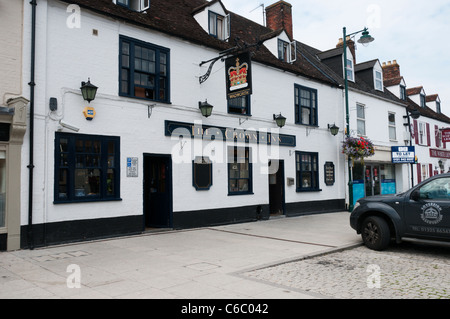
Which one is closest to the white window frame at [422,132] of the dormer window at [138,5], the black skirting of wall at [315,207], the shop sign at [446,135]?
the shop sign at [446,135]

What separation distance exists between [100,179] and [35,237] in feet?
7.15

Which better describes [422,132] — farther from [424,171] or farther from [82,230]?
[82,230]

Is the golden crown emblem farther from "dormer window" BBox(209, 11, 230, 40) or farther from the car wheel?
the car wheel

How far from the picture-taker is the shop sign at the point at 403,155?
21.4 meters

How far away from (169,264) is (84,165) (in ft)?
13.9

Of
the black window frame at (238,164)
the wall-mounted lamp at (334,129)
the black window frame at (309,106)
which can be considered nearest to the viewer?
the black window frame at (238,164)

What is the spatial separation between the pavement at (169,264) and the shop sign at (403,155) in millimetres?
12205

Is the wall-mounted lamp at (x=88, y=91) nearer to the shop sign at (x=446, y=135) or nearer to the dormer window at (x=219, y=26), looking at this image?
the dormer window at (x=219, y=26)

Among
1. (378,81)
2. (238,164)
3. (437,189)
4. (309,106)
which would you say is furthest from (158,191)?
(378,81)

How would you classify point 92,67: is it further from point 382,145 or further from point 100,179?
point 382,145

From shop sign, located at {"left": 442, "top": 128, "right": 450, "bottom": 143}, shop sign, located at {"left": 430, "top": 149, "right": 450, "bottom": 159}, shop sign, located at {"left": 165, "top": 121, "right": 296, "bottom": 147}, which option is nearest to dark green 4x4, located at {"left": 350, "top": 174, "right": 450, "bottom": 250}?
shop sign, located at {"left": 165, "top": 121, "right": 296, "bottom": 147}
